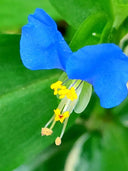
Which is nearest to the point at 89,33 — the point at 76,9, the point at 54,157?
the point at 76,9

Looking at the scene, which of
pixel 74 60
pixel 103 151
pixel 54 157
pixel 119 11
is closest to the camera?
pixel 74 60

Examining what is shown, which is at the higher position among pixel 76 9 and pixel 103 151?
pixel 76 9

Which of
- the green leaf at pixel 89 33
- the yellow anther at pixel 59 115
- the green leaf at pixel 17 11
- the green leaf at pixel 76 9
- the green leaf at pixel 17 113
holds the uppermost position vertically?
the green leaf at pixel 89 33

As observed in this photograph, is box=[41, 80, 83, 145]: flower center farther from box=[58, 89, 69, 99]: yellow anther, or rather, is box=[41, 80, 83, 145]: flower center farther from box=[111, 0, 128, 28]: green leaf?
box=[111, 0, 128, 28]: green leaf

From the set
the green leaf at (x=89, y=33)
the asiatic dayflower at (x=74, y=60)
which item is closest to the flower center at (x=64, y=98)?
the asiatic dayflower at (x=74, y=60)

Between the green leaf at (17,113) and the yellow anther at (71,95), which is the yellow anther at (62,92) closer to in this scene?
the yellow anther at (71,95)

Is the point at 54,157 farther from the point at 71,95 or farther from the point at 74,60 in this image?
the point at 74,60

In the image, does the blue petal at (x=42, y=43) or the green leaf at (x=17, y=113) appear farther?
the green leaf at (x=17, y=113)
